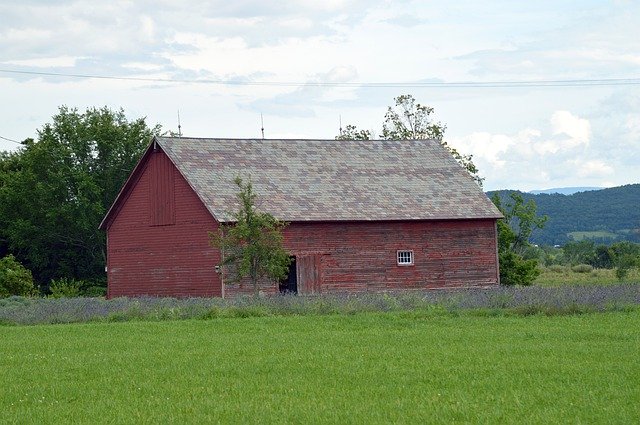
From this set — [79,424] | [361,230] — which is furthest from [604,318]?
[361,230]

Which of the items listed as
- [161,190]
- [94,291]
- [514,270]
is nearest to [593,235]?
[514,270]

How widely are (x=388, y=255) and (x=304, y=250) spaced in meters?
4.00

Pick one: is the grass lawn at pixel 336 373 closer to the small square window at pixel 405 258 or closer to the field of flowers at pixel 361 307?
the field of flowers at pixel 361 307

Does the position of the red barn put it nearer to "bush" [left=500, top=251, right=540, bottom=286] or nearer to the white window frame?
the white window frame

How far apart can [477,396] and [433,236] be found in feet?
110

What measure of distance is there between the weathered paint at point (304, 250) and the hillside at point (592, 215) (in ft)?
326

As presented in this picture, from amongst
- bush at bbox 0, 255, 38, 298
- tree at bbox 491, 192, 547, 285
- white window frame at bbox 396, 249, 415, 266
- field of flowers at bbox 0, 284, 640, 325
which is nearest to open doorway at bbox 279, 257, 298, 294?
white window frame at bbox 396, 249, 415, 266

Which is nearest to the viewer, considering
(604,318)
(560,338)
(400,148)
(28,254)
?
(560,338)

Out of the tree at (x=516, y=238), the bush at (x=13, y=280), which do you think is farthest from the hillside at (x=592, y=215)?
the bush at (x=13, y=280)

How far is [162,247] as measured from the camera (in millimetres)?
47688

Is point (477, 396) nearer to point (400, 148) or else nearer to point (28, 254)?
point (400, 148)

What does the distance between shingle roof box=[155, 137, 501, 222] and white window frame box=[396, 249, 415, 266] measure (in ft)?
5.10

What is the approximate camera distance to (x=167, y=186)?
1873 inches

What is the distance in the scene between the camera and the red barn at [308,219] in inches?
1813
